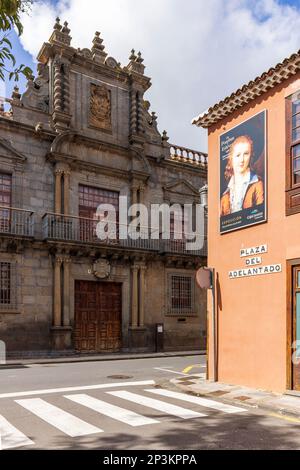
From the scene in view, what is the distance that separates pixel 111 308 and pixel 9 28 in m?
18.0

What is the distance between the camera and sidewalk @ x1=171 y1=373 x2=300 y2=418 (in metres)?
8.24

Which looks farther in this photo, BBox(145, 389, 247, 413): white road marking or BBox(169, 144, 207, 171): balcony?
BBox(169, 144, 207, 171): balcony

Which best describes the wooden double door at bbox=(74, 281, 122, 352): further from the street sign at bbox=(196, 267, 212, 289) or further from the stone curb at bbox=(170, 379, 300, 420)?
the stone curb at bbox=(170, 379, 300, 420)

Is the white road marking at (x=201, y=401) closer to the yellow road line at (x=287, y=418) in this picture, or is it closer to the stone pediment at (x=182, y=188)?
the yellow road line at (x=287, y=418)

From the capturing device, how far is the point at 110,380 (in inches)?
488

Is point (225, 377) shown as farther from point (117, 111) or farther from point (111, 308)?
point (117, 111)

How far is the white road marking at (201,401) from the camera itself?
333 inches

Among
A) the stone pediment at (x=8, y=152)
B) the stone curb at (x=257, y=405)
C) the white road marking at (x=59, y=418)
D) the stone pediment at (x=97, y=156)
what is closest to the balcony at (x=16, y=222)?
the stone pediment at (x=8, y=152)

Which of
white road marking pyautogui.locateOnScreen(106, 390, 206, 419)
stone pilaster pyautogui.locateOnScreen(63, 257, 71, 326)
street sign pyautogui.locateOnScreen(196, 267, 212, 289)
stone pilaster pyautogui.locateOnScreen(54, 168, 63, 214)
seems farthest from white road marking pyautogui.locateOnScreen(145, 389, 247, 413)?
stone pilaster pyautogui.locateOnScreen(54, 168, 63, 214)

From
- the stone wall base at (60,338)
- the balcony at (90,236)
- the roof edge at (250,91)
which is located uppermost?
the roof edge at (250,91)

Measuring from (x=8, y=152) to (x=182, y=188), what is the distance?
9.50 m

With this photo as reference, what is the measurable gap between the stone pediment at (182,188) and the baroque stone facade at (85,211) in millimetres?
55

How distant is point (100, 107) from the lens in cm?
2297
